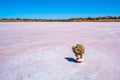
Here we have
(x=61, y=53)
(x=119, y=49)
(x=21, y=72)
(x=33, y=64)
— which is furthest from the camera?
(x=119, y=49)

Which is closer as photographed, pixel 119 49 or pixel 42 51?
pixel 42 51

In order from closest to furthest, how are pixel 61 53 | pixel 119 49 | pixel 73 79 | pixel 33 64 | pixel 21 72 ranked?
pixel 73 79, pixel 21 72, pixel 33 64, pixel 61 53, pixel 119 49

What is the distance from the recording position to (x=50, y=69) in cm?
878

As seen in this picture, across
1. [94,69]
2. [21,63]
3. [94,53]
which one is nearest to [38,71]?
[21,63]

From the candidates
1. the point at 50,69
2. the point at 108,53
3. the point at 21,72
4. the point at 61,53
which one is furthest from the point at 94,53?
the point at 21,72

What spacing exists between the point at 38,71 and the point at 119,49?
238 inches

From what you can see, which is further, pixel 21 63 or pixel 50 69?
pixel 21 63

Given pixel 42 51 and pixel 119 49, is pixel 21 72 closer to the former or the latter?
pixel 42 51

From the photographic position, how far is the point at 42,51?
38.3ft

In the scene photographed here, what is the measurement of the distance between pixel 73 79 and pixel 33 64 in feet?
7.53

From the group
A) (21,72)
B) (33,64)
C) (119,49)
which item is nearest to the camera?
(21,72)

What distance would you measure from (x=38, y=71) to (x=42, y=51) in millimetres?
3185

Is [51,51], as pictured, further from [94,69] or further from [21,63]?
[94,69]

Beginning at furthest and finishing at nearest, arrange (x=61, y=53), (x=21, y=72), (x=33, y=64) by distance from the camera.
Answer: (x=61, y=53)
(x=33, y=64)
(x=21, y=72)
